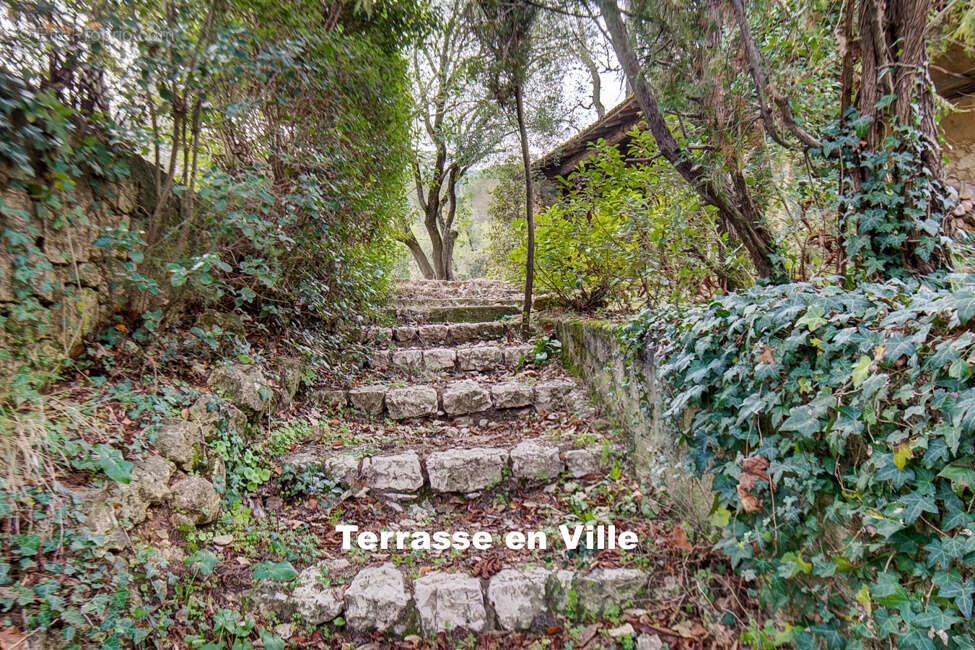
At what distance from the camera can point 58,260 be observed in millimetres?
1723


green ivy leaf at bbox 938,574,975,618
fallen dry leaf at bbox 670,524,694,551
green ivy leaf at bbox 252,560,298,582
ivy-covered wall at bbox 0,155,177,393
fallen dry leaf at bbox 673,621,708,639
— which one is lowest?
fallen dry leaf at bbox 673,621,708,639

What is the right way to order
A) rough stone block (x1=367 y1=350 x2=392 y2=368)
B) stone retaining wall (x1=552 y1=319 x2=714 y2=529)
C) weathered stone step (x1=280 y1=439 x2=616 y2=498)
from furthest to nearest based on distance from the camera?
rough stone block (x1=367 y1=350 x2=392 y2=368)
weathered stone step (x1=280 y1=439 x2=616 y2=498)
stone retaining wall (x1=552 y1=319 x2=714 y2=529)

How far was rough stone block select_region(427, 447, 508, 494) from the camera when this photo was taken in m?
2.23

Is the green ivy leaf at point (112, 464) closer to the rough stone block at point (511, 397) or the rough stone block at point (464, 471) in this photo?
the rough stone block at point (464, 471)

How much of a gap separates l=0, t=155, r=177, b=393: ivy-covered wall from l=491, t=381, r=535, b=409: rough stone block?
6.82 ft

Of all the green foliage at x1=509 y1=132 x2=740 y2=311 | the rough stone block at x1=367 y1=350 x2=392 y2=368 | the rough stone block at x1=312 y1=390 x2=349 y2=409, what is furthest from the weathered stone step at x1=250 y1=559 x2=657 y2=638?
the rough stone block at x1=367 y1=350 x2=392 y2=368

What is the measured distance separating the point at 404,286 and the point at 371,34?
10.4 ft

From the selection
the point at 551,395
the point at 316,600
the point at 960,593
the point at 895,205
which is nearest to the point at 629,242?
the point at 551,395

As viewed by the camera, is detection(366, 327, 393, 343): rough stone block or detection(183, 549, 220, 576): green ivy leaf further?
detection(366, 327, 393, 343): rough stone block

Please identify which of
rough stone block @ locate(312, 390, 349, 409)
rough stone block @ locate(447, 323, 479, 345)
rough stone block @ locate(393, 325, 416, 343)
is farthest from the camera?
rough stone block @ locate(447, 323, 479, 345)

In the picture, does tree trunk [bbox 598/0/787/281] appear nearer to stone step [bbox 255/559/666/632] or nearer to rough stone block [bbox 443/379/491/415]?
stone step [bbox 255/559/666/632]

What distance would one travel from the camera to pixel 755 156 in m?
2.28

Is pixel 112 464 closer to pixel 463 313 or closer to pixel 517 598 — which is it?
pixel 517 598

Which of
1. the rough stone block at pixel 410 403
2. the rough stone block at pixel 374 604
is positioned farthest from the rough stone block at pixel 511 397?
the rough stone block at pixel 374 604
